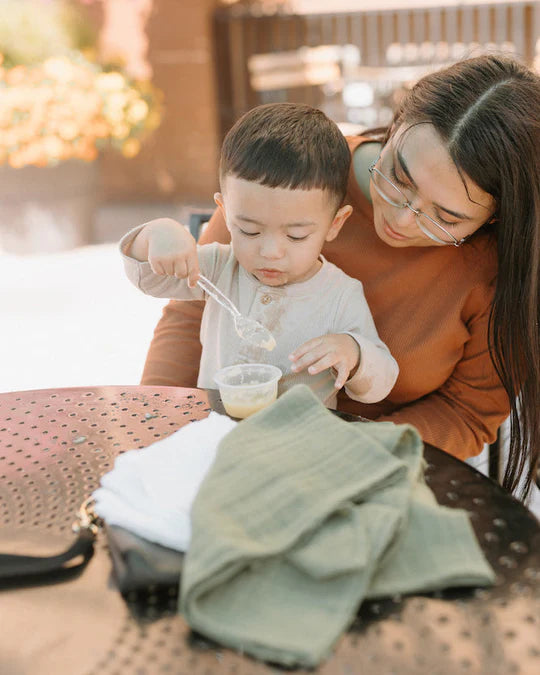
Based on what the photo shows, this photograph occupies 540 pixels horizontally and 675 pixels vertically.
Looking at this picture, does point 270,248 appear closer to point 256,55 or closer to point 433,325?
point 433,325

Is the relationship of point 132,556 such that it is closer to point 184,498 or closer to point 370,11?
point 184,498

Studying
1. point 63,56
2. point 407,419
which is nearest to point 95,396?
point 407,419

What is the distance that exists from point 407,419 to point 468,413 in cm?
16

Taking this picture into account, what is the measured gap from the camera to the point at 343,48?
277 inches

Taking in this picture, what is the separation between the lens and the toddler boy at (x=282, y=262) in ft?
4.34

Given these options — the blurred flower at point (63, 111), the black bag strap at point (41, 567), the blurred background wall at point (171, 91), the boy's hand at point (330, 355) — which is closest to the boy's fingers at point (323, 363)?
the boy's hand at point (330, 355)

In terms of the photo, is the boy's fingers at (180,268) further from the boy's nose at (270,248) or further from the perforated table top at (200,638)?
the perforated table top at (200,638)

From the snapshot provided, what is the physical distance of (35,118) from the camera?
4816 mm

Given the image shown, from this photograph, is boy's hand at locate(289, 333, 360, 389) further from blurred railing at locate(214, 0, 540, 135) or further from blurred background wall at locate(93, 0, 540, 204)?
blurred railing at locate(214, 0, 540, 135)

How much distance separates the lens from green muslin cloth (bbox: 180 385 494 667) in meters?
0.73

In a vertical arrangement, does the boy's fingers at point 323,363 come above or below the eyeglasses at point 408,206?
below

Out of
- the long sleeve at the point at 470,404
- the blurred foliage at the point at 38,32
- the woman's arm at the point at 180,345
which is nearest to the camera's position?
the long sleeve at the point at 470,404

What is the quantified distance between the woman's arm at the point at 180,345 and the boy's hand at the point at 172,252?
37cm

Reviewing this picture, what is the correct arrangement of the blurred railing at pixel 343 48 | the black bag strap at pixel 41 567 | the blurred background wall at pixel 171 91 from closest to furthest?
1. the black bag strap at pixel 41 567
2. the blurred background wall at pixel 171 91
3. the blurred railing at pixel 343 48
